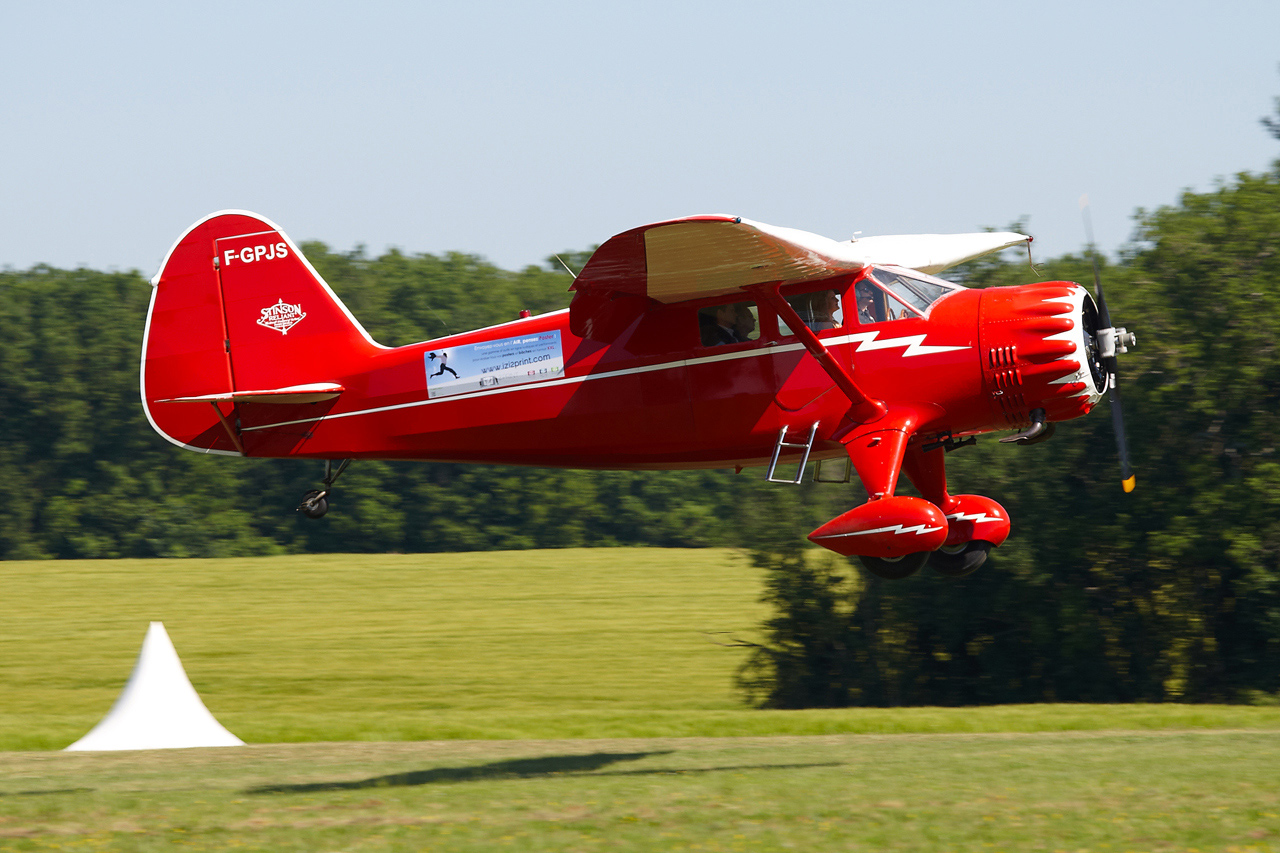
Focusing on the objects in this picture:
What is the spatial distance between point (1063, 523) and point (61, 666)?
89.9ft

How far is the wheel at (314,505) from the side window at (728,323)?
14.9 ft

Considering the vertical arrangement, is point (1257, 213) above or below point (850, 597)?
above

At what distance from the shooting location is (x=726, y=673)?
1435 inches

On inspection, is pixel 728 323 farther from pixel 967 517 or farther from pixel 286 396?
pixel 286 396

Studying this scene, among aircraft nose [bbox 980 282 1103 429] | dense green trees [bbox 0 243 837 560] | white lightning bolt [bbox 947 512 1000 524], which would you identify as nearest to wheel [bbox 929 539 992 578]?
white lightning bolt [bbox 947 512 1000 524]

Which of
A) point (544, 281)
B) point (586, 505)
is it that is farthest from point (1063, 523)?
point (544, 281)

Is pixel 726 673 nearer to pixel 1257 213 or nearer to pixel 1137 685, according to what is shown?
pixel 1137 685

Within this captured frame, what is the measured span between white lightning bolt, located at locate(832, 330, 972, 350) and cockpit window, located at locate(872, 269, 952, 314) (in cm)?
31

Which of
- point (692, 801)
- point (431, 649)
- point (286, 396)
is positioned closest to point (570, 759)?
point (692, 801)

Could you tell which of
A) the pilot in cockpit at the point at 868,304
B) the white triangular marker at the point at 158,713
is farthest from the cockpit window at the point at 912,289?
the white triangular marker at the point at 158,713

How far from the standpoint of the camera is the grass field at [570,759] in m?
9.79

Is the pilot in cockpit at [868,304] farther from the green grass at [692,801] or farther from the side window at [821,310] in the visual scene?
the green grass at [692,801]

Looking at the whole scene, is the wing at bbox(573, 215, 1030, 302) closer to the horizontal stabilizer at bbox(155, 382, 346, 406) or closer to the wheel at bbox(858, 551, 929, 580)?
A: the wheel at bbox(858, 551, 929, 580)

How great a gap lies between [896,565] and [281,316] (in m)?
7.04
